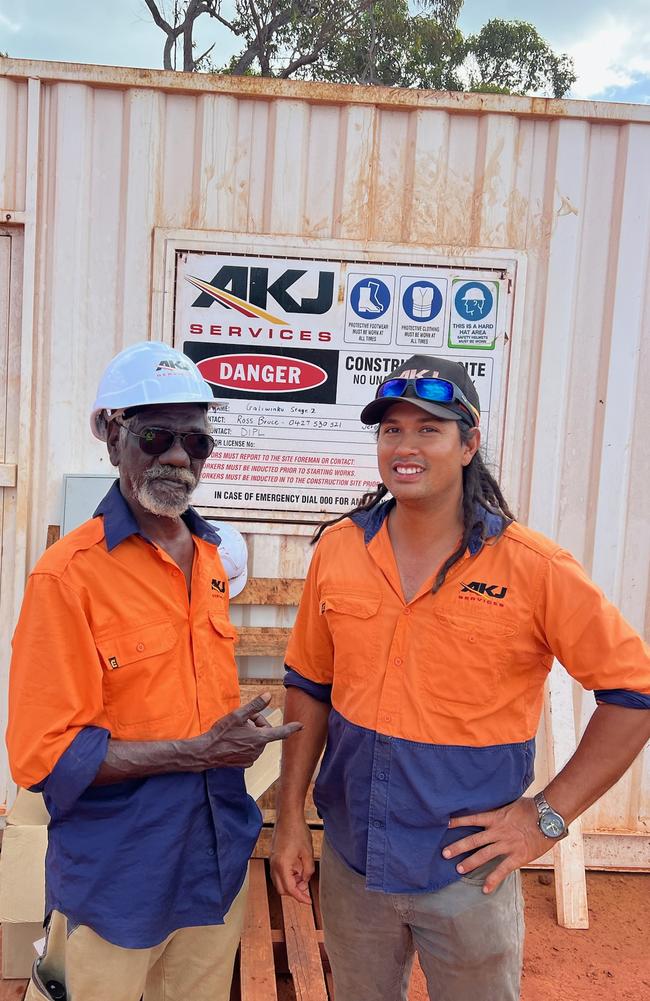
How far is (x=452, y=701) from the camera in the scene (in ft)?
5.98

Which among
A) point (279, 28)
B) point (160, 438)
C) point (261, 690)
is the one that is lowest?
point (261, 690)

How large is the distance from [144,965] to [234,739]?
669mm

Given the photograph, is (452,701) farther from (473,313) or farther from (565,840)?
(473,313)

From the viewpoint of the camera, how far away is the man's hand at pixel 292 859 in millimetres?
2074

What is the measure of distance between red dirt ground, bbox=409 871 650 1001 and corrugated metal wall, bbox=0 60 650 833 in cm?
188

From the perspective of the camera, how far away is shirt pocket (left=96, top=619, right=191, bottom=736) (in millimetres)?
1792

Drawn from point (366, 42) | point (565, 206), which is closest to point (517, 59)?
point (366, 42)

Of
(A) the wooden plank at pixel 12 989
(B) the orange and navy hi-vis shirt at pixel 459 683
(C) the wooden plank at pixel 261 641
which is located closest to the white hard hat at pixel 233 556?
(C) the wooden plank at pixel 261 641

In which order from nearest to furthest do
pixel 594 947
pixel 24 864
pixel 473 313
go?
pixel 24 864 → pixel 594 947 → pixel 473 313

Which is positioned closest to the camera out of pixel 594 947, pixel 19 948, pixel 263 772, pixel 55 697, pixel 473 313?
pixel 55 697

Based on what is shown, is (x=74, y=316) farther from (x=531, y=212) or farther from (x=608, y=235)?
(x=608, y=235)

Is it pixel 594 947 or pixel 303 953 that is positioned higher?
pixel 303 953

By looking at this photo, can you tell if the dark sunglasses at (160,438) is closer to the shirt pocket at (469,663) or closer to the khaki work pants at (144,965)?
the shirt pocket at (469,663)

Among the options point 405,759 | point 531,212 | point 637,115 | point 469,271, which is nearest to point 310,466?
point 469,271
